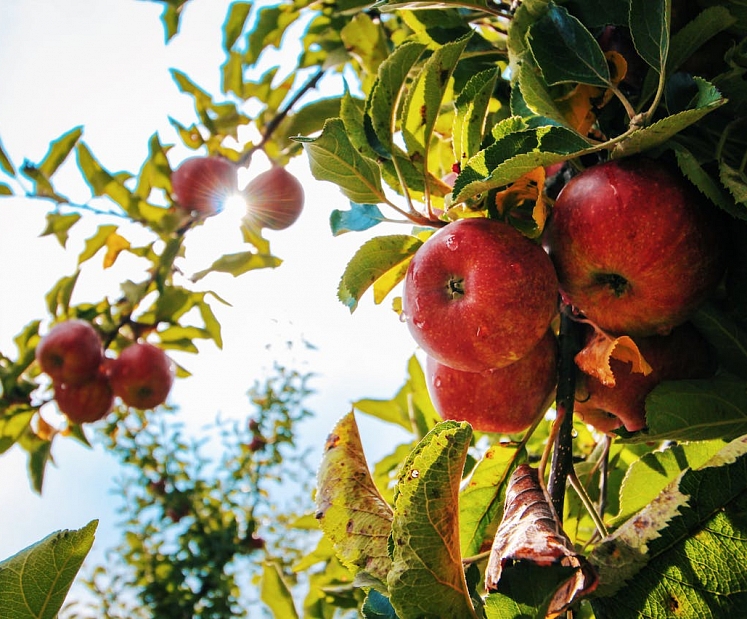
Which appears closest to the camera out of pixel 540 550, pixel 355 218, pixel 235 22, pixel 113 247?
pixel 540 550

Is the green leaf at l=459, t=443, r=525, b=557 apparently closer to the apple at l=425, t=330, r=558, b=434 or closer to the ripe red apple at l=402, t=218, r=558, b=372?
the apple at l=425, t=330, r=558, b=434

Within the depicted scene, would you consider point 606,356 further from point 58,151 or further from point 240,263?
point 58,151

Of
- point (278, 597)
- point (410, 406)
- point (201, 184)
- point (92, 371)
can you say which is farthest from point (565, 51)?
point (92, 371)

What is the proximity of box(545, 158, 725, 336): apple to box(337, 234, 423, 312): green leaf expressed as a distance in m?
0.19

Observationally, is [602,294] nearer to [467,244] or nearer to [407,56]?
[467,244]

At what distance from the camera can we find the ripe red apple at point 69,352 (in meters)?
1.84

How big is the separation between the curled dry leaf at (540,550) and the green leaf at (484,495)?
255mm

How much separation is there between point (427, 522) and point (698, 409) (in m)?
0.34

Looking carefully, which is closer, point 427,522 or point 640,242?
point 427,522

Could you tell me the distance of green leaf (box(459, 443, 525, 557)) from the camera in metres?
0.74

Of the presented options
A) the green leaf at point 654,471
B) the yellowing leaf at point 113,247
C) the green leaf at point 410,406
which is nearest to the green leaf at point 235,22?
the yellowing leaf at point 113,247

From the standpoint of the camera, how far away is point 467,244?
66 cm

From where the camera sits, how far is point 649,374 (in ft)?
2.27

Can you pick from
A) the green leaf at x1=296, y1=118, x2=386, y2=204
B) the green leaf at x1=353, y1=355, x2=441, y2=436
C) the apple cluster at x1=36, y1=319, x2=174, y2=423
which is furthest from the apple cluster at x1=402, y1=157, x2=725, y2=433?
the apple cluster at x1=36, y1=319, x2=174, y2=423
